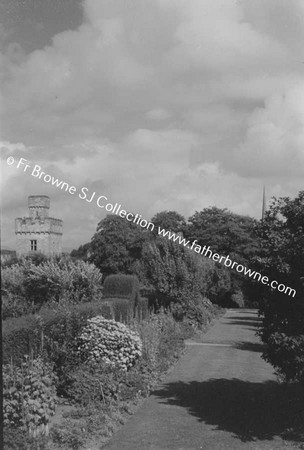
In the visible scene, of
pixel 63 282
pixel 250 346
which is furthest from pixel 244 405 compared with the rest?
pixel 63 282

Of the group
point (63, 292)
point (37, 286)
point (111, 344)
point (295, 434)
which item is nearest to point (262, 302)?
point (295, 434)

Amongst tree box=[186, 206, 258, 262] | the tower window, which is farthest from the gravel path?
tree box=[186, 206, 258, 262]

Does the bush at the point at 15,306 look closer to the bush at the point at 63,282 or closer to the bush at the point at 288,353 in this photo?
the bush at the point at 63,282

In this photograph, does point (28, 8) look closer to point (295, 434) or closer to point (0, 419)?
point (0, 419)

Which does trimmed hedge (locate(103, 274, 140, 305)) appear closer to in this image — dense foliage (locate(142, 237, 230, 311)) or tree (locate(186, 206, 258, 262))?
dense foliage (locate(142, 237, 230, 311))

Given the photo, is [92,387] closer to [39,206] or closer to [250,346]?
[250,346]

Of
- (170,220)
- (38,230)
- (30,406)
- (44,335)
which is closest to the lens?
(30,406)

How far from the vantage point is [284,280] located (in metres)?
7.80

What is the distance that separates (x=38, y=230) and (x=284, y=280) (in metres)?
23.8

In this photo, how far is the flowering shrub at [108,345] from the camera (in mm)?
10945

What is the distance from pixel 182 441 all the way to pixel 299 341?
2.25 m

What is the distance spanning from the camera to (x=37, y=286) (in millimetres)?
23922

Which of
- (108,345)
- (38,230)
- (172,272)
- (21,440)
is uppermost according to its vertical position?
(38,230)

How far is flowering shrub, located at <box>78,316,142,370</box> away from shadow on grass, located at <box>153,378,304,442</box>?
1.01 m
